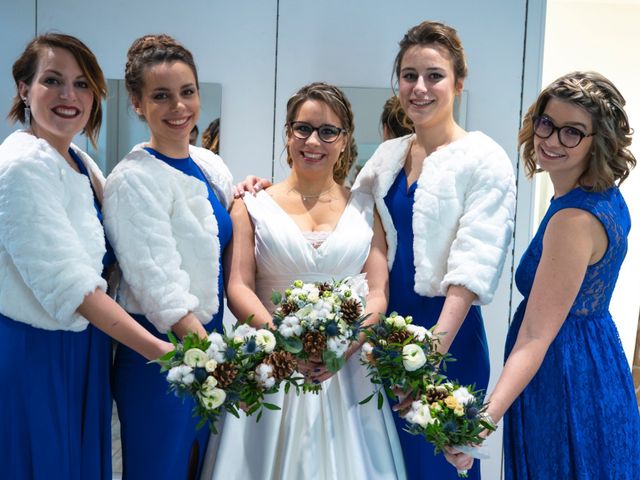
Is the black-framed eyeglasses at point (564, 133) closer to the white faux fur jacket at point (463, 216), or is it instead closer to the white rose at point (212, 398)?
the white faux fur jacket at point (463, 216)

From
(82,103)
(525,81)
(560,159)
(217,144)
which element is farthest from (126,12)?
(560,159)

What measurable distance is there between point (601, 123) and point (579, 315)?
60cm

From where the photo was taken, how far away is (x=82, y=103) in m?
2.51

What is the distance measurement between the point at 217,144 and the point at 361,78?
0.83m

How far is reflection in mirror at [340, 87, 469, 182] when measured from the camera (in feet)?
12.6

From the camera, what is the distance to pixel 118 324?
7.73ft

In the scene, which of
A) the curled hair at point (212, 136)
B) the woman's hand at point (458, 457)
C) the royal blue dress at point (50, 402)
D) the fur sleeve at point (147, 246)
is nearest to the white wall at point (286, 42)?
the curled hair at point (212, 136)

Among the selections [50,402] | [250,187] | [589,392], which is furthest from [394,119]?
[50,402]

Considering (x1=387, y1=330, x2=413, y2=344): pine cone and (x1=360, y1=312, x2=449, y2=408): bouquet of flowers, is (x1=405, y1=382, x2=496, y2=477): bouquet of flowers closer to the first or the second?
(x1=360, y1=312, x2=449, y2=408): bouquet of flowers

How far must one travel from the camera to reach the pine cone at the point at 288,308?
2330 mm

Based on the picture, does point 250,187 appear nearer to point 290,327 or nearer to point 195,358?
point 290,327

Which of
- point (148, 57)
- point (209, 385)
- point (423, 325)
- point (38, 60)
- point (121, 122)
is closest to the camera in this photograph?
point (209, 385)

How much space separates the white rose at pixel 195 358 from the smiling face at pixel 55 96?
888 millimetres

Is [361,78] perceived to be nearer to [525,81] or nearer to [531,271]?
[525,81]
